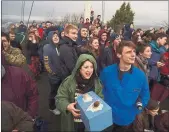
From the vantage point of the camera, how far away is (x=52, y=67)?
368 centimetres

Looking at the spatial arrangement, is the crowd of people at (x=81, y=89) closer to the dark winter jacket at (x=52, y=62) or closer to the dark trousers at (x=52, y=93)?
the dark winter jacket at (x=52, y=62)

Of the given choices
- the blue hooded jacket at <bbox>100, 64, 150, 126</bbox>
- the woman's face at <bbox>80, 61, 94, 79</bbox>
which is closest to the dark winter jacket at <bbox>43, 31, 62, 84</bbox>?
the blue hooded jacket at <bbox>100, 64, 150, 126</bbox>

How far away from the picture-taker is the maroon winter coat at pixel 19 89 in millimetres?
1979

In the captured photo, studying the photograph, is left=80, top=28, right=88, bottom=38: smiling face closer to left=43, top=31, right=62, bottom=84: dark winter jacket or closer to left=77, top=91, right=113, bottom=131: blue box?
left=43, top=31, right=62, bottom=84: dark winter jacket

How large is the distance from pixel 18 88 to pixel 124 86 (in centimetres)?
99

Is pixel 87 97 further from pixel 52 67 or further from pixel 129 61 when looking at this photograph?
pixel 52 67

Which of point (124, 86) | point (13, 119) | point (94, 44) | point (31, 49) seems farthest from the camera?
point (31, 49)

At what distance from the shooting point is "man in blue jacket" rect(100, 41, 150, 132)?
2334 millimetres

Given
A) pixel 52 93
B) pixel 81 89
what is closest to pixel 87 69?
pixel 81 89

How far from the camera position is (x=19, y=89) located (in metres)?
2.06

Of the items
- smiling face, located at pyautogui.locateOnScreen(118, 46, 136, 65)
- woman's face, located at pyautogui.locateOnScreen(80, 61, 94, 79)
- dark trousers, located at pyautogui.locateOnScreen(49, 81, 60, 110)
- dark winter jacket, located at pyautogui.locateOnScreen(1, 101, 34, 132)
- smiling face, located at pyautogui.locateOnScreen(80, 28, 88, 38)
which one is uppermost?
smiling face, located at pyautogui.locateOnScreen(80, 28, 88, 38)

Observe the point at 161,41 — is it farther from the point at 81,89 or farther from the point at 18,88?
the point at 18,88

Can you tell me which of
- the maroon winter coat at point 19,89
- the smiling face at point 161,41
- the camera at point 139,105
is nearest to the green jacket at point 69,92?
the maroon winter coat at point 19,89

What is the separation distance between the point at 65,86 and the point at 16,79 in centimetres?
42
